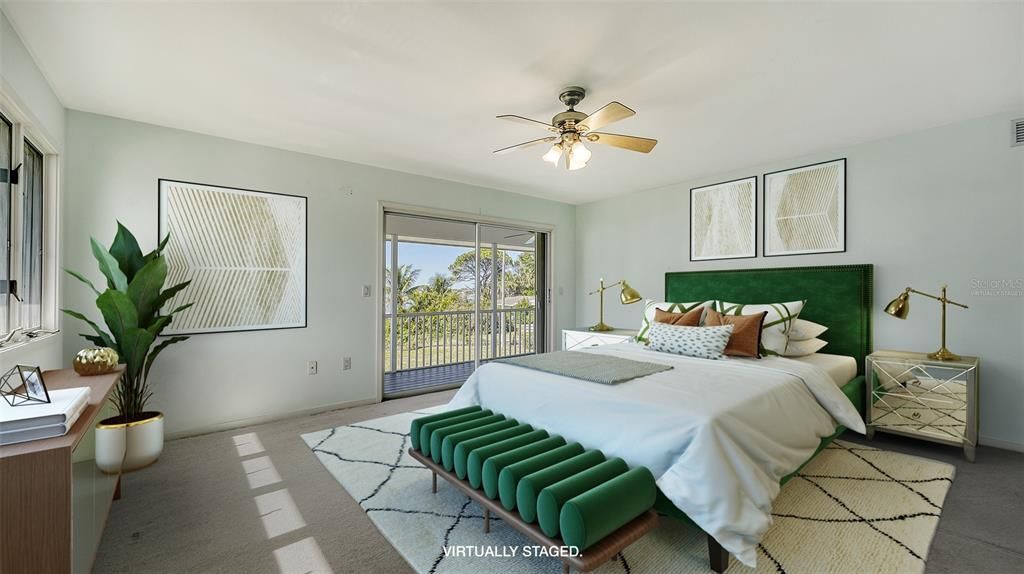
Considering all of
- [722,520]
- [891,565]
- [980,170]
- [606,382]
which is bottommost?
[891,565]

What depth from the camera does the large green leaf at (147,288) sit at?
252 cm

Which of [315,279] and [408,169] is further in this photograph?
[408,169]

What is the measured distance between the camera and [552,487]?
5.02 ft

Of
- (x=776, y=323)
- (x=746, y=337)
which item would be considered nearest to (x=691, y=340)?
(x=746, y=337)

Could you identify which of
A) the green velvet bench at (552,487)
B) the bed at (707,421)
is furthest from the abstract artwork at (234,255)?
the green velvet bench at (552,487)

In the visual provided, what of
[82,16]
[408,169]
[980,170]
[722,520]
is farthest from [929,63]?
[82,16]

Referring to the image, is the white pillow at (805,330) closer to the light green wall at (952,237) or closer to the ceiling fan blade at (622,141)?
the light green wall at (952,237)

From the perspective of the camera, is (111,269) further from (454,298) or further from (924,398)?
(924,398)

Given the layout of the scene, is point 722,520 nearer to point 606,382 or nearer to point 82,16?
point 606,382

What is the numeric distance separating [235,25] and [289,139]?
1.54 meters

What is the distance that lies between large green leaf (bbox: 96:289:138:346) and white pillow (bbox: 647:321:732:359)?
137 inches

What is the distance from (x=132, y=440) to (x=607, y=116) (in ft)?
11.1

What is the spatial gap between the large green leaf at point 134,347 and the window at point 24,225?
0.42 m

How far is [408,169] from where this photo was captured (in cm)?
420
